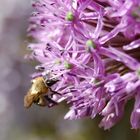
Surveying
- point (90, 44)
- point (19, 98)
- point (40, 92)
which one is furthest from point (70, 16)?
point (19, 98)

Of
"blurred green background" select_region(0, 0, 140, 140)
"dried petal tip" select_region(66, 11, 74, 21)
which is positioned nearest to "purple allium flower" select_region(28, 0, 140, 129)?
"dried petal tip" select_region(66, 11, 74, 21)

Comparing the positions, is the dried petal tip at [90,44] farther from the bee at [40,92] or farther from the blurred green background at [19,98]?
the blurred green background at [19,98]

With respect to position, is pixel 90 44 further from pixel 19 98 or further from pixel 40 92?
pixel 19 98

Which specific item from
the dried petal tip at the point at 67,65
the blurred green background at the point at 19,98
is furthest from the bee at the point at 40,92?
the blurred green background at the point at 19,98

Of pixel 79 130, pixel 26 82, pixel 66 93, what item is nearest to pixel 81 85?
pixel 66 93

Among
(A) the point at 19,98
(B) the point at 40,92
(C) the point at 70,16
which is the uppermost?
(C) the point at 70,16

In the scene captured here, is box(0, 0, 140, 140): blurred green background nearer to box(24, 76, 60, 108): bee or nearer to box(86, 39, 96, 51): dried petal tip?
box(24, 76, 60, 108): bee
